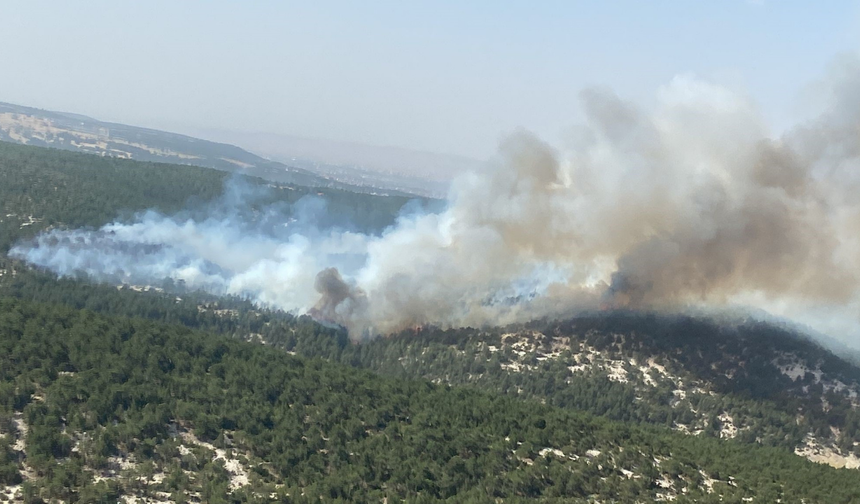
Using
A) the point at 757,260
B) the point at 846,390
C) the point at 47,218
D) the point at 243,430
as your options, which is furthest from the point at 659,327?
the point at 47,218

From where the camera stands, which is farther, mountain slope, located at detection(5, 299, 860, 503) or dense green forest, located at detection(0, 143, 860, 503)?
dense green forest, located at detection(0, 143, 860, 503)

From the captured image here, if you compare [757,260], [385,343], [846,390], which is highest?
[757,260]

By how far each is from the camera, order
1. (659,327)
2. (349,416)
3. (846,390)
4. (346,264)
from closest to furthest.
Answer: (349,416), (846,390), (659,327), (346,264)

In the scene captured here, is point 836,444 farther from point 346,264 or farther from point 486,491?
point 346,264

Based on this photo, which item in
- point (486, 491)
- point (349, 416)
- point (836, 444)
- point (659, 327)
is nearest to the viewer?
point (486, 491)

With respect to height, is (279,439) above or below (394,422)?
below

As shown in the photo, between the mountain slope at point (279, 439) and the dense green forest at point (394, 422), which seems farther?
the dense green forest at point (394, 422)

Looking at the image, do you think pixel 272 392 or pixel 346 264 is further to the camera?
pixel 346 264

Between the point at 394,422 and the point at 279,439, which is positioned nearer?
the point at 279,439
